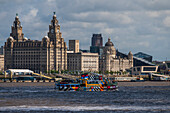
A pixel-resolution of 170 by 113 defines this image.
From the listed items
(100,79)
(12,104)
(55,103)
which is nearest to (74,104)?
(55,103)

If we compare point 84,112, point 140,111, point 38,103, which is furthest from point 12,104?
point 140,111

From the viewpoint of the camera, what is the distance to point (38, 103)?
121m

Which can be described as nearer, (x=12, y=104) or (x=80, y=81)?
(x=12, y=104)

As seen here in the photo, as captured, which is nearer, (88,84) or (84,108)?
(84,108)

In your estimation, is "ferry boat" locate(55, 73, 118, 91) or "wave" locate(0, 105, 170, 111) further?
"ferry boat" locate(55, 73, 118, 91)

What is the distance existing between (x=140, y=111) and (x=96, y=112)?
8.53 m

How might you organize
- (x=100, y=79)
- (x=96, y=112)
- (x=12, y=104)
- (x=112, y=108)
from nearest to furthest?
(x=96, y=112), (x=112, y=108), (x=12, y=104), (x=100, y=79)

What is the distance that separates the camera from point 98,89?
17788 cm

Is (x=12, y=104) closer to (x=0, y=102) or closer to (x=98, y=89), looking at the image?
(x=0, y=102)

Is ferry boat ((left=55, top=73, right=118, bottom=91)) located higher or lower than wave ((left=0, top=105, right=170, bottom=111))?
higher

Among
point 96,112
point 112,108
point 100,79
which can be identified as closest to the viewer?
point 96,112

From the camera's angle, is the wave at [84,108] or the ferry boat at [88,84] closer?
the wave at [84,108]

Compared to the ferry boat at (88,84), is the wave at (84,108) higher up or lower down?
lower down

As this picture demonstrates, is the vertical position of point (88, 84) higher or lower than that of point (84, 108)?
higher
